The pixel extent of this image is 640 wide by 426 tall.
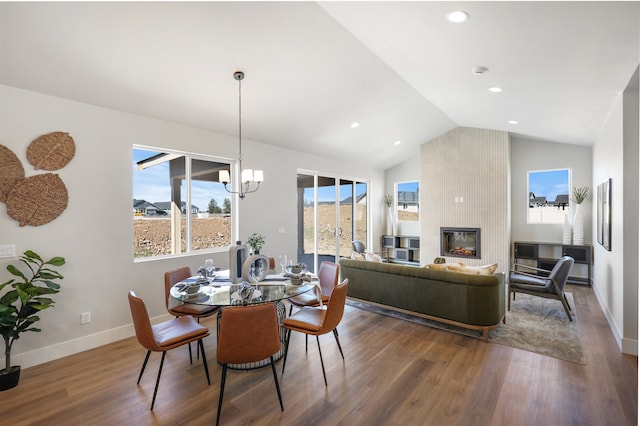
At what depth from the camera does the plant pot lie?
2.64 m

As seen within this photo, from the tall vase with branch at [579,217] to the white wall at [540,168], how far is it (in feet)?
0.39

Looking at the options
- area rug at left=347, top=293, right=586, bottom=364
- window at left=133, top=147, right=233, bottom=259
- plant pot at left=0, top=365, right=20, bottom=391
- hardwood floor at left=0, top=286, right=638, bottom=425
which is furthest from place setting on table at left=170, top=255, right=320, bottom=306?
area rug at left=347, top=293, right=586, bottom=364

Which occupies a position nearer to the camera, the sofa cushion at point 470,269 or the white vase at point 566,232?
the sofa cushion at point 470,269

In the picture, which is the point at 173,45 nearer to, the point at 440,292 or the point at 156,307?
the point at 156,307

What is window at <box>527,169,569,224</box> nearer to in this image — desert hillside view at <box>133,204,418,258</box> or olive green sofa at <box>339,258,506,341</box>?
olive green sofa at <box>339,258,506,341</box>

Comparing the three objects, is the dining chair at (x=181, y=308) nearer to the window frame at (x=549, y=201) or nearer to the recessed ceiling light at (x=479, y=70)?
the recessed ceiling light at (x=479, y=70)

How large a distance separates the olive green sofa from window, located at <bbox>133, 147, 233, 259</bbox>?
2.22 meters

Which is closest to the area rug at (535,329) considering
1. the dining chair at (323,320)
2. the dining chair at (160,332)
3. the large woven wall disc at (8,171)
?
the dining chair at (323,320)

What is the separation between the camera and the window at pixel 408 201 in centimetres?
842

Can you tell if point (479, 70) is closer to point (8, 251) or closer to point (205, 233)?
point (205, 233)

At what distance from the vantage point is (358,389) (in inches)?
103

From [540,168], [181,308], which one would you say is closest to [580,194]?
[540,168]

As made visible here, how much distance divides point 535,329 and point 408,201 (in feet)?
16.4

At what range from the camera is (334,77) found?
385cm
